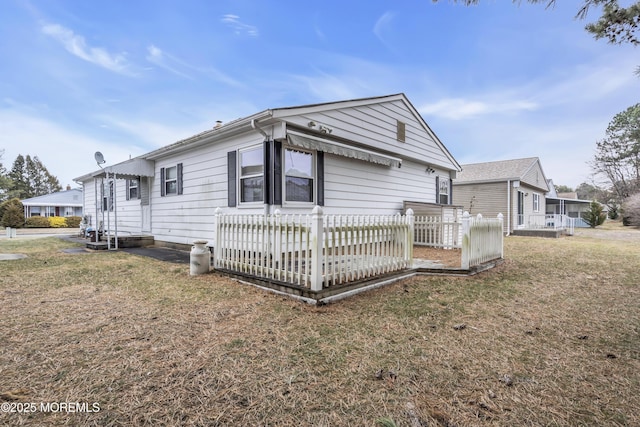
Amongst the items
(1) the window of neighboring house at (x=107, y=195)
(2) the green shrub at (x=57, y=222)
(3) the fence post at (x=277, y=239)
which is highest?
(1) the window of neighboring house at (x=107, y=195)

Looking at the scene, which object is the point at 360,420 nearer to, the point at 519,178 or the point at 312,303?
the point at 312,303

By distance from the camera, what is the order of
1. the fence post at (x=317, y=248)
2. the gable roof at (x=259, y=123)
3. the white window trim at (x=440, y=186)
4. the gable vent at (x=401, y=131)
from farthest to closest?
the white window trim at (x=440, y=186), the gable vent at (x=401, y=131), the gable roof at (x=259, y=123), the fence post at (x=317, y=248)

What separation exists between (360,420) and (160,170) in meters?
10.7

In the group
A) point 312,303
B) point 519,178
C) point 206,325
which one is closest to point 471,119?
point 519,178

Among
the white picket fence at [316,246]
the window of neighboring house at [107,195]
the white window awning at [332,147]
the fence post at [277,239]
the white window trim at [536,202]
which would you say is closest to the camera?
the white picket fence at [316,246]

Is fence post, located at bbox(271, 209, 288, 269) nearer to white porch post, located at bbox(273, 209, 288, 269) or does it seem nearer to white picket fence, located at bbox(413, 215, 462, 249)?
white porch post, located at bbox(273, 209, 288, 269)

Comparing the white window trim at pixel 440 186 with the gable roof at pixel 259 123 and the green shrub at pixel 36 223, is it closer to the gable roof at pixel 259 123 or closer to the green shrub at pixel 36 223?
the gable roof at pixel 259 123

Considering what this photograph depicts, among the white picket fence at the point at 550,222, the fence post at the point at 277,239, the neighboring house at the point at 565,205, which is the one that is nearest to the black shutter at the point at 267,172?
the fence post at the point at 277,239

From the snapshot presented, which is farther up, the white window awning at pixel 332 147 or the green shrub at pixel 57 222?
the white window awning at pixel 332 147

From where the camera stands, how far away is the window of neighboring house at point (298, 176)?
22.4 ft

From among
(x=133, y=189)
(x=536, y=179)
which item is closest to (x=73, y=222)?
(x=133, y=189)

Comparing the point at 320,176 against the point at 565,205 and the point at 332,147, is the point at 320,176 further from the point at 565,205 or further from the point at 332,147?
the point at 565,205

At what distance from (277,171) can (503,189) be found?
17146 millimetres

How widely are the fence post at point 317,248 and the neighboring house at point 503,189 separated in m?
17.7
